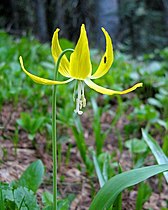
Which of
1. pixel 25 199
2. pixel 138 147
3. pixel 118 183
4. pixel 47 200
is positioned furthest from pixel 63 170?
pixel 118 183

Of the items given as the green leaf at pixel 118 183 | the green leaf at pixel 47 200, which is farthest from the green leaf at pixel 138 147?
the green leaf at pixel 118 183

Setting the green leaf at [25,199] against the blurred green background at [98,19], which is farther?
the blurred green background at [98,19]

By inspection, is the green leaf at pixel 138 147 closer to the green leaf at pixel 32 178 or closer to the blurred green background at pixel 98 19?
the green leaf at pixel 32 178

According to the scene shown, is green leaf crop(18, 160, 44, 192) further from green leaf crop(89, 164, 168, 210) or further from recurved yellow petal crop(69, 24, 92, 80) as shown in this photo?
recurved yellow petal crop(69, 24, 92, 80)

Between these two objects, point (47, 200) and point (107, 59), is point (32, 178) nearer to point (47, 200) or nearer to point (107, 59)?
point (47, 200)

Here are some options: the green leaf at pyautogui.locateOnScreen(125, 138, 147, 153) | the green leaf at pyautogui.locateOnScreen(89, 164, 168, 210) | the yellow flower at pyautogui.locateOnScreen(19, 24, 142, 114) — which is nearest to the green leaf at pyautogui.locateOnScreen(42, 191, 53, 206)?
the green leaf at pyautogui.locateOnScreen(89, 164, 168, 210)
